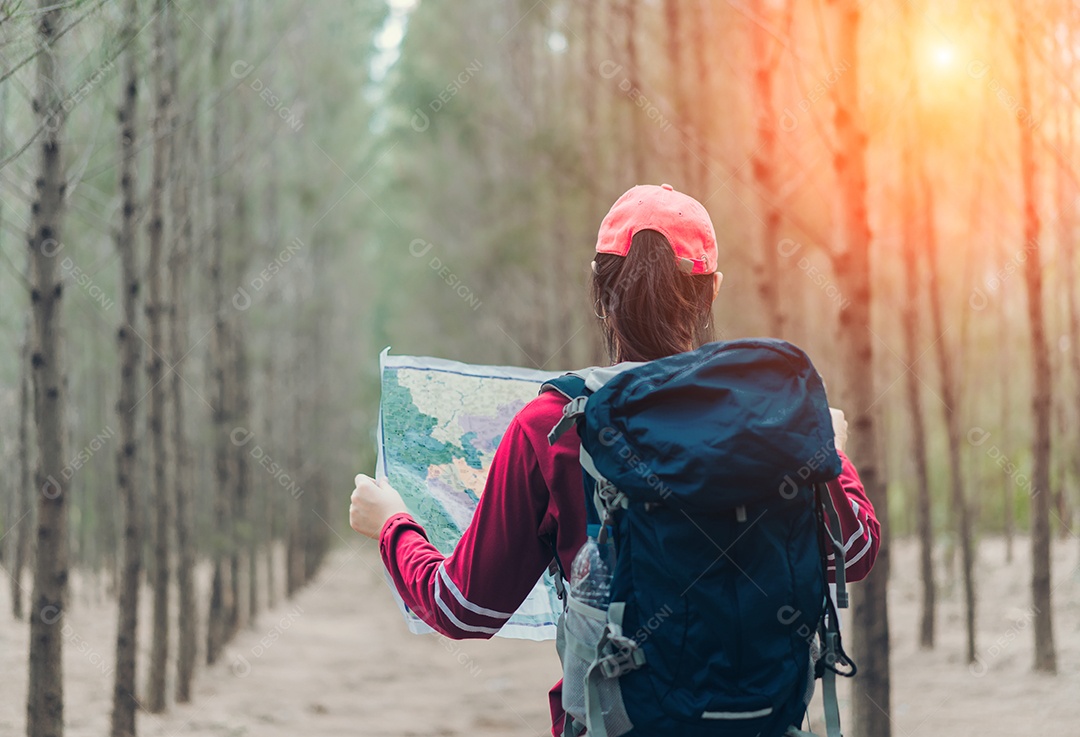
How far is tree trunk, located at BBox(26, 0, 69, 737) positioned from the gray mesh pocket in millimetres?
3578

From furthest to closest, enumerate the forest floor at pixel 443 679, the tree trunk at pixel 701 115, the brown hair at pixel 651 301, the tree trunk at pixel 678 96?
1. the tree trunk at pixel 701 115
2. the tree trunk at pixel 678 96
3. the forest floor at pixel 443 679
4. the brown hair at pixel 651 301

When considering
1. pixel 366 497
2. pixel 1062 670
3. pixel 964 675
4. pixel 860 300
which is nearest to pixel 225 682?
pixel 964 675

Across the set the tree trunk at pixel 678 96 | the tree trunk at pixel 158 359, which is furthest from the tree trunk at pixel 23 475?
the tree trunk at pixel 678 96

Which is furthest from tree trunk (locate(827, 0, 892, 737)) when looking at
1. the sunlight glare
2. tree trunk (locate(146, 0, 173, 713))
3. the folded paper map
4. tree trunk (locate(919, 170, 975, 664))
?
tree trunk (locate(146, 0, 173, 713))

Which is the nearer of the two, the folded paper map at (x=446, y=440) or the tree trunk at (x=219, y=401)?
the folded paper map at (x=446, y=440)

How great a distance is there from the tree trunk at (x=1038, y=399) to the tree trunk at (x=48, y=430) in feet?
19.2

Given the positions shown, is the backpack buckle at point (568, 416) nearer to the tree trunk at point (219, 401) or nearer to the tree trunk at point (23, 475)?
the tree trunk at point (23, 475)

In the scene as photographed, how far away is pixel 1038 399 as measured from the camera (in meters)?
7.08

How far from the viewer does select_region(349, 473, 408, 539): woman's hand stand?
190cm

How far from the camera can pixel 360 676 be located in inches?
458

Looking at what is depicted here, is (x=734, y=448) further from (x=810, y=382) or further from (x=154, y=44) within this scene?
(x=154, y=44)

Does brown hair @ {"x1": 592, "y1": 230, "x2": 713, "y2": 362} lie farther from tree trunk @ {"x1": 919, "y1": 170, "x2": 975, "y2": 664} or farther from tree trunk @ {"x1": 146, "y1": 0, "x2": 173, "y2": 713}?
tree trunk @ {"x1": 919, "y1": 170, "x2": 975, "y2": 664}

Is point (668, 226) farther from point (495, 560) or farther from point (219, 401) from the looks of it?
point (219, 401)

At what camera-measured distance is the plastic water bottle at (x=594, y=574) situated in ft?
5.09
